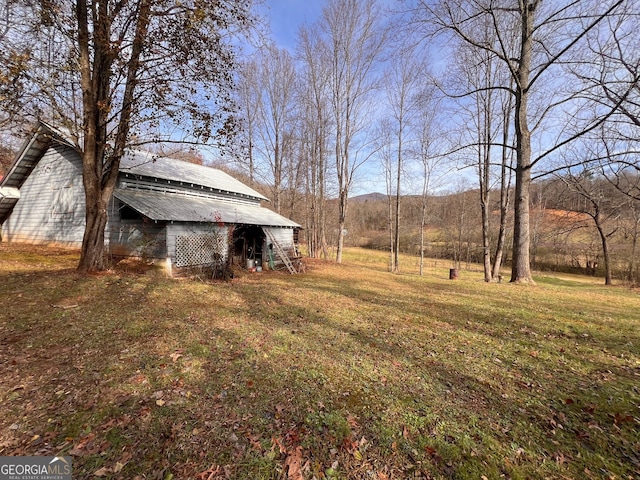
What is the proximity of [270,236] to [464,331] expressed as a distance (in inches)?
425

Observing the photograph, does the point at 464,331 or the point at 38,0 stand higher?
the point at 38,0

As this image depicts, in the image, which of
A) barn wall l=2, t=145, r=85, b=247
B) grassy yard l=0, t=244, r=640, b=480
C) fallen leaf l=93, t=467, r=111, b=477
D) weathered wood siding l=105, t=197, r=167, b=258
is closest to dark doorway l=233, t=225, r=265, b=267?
weathered wood siding l=105, t=197, r=167, b=258

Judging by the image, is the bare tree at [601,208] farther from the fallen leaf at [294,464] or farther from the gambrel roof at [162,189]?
the fallen leaf at [294,464]

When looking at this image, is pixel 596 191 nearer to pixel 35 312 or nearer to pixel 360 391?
pixel 360 391

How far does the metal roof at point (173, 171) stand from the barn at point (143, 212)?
0.06m

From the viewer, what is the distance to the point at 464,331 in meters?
5.18

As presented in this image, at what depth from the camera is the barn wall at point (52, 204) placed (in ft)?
40.6

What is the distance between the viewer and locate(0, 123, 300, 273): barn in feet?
34.0

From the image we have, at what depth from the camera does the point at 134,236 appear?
10.6 m

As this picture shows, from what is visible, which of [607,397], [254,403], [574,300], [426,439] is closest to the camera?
[426,439]

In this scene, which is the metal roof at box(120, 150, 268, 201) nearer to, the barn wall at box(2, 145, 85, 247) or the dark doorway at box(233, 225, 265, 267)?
the barn wall at box(2, 145, 85, 247)

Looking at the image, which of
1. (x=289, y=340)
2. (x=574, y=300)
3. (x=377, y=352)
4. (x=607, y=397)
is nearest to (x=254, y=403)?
(x=289, y=340)

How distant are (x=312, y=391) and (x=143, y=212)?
30.2ft

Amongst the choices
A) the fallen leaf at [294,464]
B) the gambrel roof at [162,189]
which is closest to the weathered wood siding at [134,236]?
the gambrel roof at [162,189]
